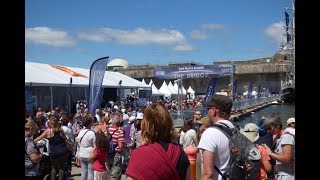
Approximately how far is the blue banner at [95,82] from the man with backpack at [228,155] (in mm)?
7309

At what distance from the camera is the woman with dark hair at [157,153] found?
2.51 metres

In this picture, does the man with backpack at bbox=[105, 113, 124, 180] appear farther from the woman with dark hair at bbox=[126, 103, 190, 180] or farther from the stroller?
the woman with dark hair at bbox=[126, 103, 190, 180]

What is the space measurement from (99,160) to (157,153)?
12.6 ft

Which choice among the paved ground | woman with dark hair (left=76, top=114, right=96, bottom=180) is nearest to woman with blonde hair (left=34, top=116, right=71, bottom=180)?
woman with dark hair (left=76, top=114, right=96, bottom=180)

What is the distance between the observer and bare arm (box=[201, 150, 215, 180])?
118 inches

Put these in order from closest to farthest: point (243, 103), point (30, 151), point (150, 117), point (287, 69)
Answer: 1. point (150, 117)
2. point (30, 151)
3. point (243, 103)
4. point (287, 69)

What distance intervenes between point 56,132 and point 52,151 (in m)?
0.40

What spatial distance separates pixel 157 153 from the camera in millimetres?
2555

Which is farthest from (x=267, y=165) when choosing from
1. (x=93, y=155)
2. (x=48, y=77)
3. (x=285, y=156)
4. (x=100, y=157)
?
(x=48, y=77)

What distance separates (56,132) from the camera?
22.3 feet
